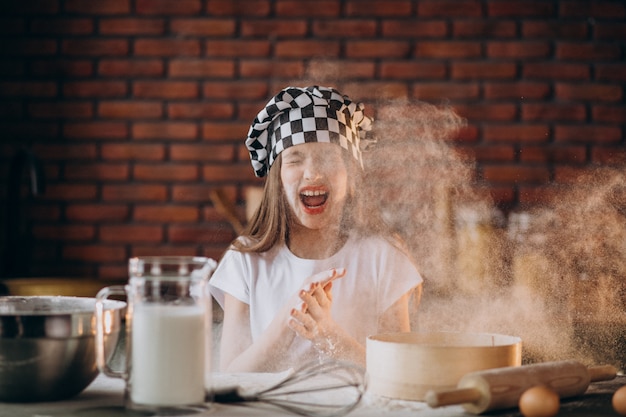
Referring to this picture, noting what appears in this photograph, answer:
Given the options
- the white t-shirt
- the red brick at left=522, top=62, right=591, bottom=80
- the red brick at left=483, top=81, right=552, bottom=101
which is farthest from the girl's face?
the red brick at left=522, top=62, right=591, bottom=80

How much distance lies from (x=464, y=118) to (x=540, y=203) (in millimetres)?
433

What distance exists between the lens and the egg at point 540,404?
906 millimetres

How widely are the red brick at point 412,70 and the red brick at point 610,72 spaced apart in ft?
1.96

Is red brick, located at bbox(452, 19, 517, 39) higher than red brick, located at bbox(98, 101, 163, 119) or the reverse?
higher

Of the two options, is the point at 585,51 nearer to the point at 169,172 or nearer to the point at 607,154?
the point at 607,154

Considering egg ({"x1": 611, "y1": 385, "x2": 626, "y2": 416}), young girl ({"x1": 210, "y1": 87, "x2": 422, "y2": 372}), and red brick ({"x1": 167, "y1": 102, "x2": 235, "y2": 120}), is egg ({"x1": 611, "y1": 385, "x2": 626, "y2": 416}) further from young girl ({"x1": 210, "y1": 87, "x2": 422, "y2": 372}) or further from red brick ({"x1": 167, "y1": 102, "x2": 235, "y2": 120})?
red brick ({"x1": 167, "y1": 102, "x2": 235, "y2": 120})

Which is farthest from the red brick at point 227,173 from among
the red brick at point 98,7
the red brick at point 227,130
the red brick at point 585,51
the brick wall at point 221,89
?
the red brick at point 585,51

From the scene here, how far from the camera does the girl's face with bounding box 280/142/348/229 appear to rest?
192cm

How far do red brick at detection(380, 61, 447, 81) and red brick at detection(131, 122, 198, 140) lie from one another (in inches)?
30.5

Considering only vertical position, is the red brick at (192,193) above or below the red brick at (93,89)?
below

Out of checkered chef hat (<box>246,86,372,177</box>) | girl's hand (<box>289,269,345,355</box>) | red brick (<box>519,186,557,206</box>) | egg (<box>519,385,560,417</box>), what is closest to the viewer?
egg (<box>519,385,560,417</box>)

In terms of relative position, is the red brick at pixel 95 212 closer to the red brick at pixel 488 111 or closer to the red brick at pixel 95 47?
the red brick at pixel 95 47

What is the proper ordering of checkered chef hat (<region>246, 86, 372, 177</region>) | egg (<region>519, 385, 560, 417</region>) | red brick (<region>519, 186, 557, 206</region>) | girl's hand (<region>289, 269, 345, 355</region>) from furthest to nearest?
red brick (<region>519, 186, 557, 206</region>)
checkered chef hat (<region>246, 86, 372, 177</region>)
girl's hand (<region>289, 269, 345, 355</region>)
egg (<region>519, 385, 560, 417</region>)

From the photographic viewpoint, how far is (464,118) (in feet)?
9.86
